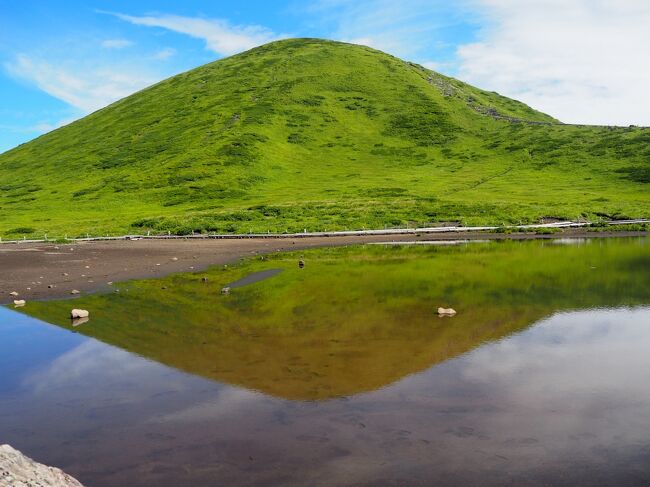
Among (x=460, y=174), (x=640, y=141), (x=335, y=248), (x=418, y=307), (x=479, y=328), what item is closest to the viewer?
(x=479, y=328)

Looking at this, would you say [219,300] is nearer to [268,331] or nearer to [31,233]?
[268,331]

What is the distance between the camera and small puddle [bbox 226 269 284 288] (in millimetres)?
35037

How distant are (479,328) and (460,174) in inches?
4928

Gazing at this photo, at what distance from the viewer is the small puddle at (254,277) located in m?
35.0

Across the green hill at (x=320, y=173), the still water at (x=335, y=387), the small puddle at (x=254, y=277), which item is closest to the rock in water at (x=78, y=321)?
the still water at (x=335, y=387)

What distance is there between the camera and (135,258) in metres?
53.2

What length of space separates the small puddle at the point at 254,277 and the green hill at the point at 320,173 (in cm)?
4513

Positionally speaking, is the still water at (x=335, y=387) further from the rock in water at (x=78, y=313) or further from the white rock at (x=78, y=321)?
the rock in water at (x=78, y=313)

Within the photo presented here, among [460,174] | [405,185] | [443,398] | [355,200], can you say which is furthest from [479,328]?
[460,174]

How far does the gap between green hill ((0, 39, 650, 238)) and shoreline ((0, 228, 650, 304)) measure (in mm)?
14702

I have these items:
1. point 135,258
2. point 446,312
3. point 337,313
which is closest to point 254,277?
point 337,313

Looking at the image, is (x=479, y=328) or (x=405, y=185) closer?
(x=479, y=328)

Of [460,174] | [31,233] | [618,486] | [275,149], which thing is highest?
[275,149]

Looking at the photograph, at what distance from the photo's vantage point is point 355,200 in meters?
110
